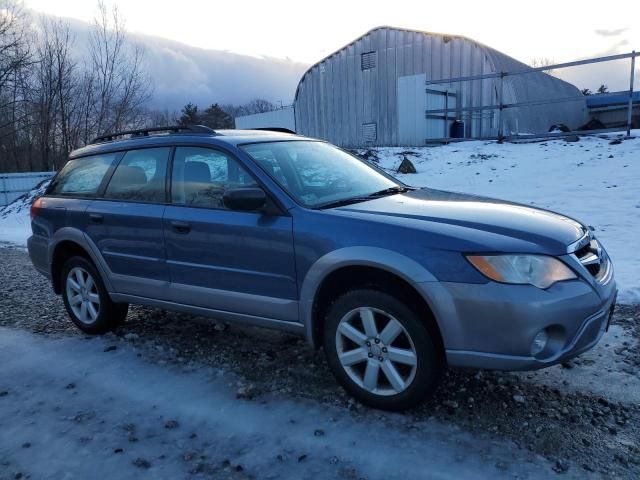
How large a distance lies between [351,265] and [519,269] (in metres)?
0.95

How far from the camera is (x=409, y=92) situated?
17125 mm

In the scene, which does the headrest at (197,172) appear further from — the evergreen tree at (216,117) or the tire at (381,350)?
the evergreen tree at (216,117)

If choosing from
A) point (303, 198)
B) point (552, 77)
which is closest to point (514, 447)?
point (303, 198)

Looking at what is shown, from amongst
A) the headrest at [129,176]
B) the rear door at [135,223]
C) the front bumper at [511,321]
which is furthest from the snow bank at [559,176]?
the headrest at [129,176]

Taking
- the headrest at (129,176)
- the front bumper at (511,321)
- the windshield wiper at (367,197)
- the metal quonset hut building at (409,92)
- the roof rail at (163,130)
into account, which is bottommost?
the front bumper at (511,321)

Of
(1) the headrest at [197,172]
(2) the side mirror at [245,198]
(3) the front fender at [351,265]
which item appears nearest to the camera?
(3) the front fender at [351,265]

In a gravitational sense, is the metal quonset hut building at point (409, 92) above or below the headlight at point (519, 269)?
above

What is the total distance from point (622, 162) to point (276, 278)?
10469mm

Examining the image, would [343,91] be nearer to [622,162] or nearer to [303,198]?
[622,162]

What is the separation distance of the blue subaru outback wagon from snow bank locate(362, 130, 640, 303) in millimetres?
3251

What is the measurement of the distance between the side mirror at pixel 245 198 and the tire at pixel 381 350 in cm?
84

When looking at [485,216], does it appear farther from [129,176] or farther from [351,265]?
[129,176]

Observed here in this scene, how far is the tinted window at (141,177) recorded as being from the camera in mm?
4152

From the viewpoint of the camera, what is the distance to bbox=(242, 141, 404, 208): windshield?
3.60 metres
